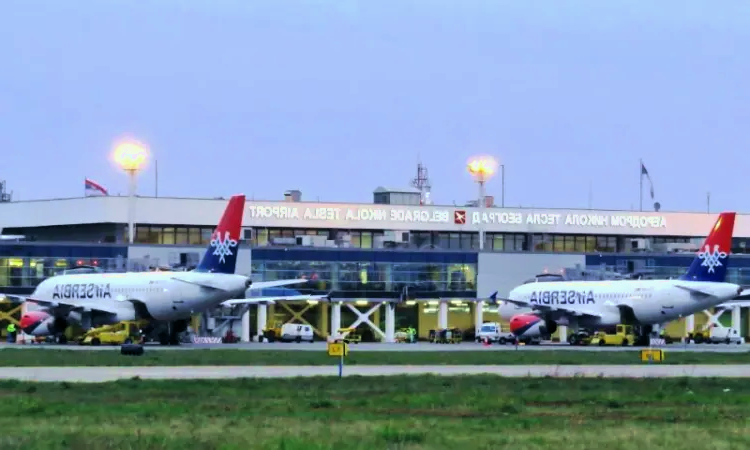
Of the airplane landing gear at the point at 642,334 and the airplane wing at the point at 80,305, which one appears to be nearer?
the airplane wing at the point at 80,305

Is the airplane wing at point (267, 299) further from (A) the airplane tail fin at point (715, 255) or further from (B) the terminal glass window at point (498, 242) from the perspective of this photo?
(B) the terminal glass window at point (498, 242)

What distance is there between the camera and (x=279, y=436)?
2672 cm

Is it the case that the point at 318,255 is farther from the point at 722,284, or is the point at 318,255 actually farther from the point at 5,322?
the point at 722,284

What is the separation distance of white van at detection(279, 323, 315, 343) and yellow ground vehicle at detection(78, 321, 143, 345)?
73.4 ft

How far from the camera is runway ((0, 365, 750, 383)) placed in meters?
47.2

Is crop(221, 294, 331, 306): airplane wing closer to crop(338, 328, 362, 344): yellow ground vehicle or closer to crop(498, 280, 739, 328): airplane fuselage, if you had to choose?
crop(338, 328, 362, 344): yellow ground vehicle

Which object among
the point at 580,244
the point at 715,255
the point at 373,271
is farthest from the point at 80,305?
the point at 580,244

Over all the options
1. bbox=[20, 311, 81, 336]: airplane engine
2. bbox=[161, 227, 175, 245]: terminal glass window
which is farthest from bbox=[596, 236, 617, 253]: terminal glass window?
bbox=[20, 311, 81, 336]: airplane engine

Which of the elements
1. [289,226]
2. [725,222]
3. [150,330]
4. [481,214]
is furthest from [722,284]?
[289,226]

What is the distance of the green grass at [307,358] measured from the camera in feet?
194

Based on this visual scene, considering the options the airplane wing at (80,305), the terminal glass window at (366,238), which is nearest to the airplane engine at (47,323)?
the airplane wing at (80,305)

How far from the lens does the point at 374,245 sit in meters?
133

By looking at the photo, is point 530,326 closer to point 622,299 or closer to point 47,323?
point 622,299

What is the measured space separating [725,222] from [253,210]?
5173cm
